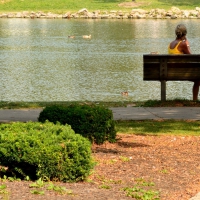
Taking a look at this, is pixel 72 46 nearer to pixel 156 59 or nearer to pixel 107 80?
pixel 107 80

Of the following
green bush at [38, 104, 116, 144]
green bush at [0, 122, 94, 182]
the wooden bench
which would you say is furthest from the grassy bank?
green bush at [0, 122, 94, 182]

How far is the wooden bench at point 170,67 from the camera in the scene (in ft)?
45.7

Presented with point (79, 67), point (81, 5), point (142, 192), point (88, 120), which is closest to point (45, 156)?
point (142, 192)

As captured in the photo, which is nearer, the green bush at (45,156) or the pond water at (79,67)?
the green bush at (45,156)

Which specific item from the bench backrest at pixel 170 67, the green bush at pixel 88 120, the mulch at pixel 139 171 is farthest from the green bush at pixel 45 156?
the bench backrest at pixel 170 67

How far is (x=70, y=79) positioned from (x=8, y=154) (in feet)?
63.3

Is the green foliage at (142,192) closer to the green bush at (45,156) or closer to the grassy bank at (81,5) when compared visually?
the green bush at (45,156)

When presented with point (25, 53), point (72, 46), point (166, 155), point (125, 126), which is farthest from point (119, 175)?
point (72, 46)

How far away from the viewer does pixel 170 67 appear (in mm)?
14016

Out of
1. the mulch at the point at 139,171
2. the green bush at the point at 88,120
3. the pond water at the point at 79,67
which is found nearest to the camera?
the mulch at the point at 139,171

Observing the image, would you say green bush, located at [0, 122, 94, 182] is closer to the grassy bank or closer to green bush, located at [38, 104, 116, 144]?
green bush, located at [38, 104, 116, 144]

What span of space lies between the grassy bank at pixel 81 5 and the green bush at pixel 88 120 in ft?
256

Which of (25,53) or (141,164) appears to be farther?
(25,53)

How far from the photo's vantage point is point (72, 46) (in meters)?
44.0
